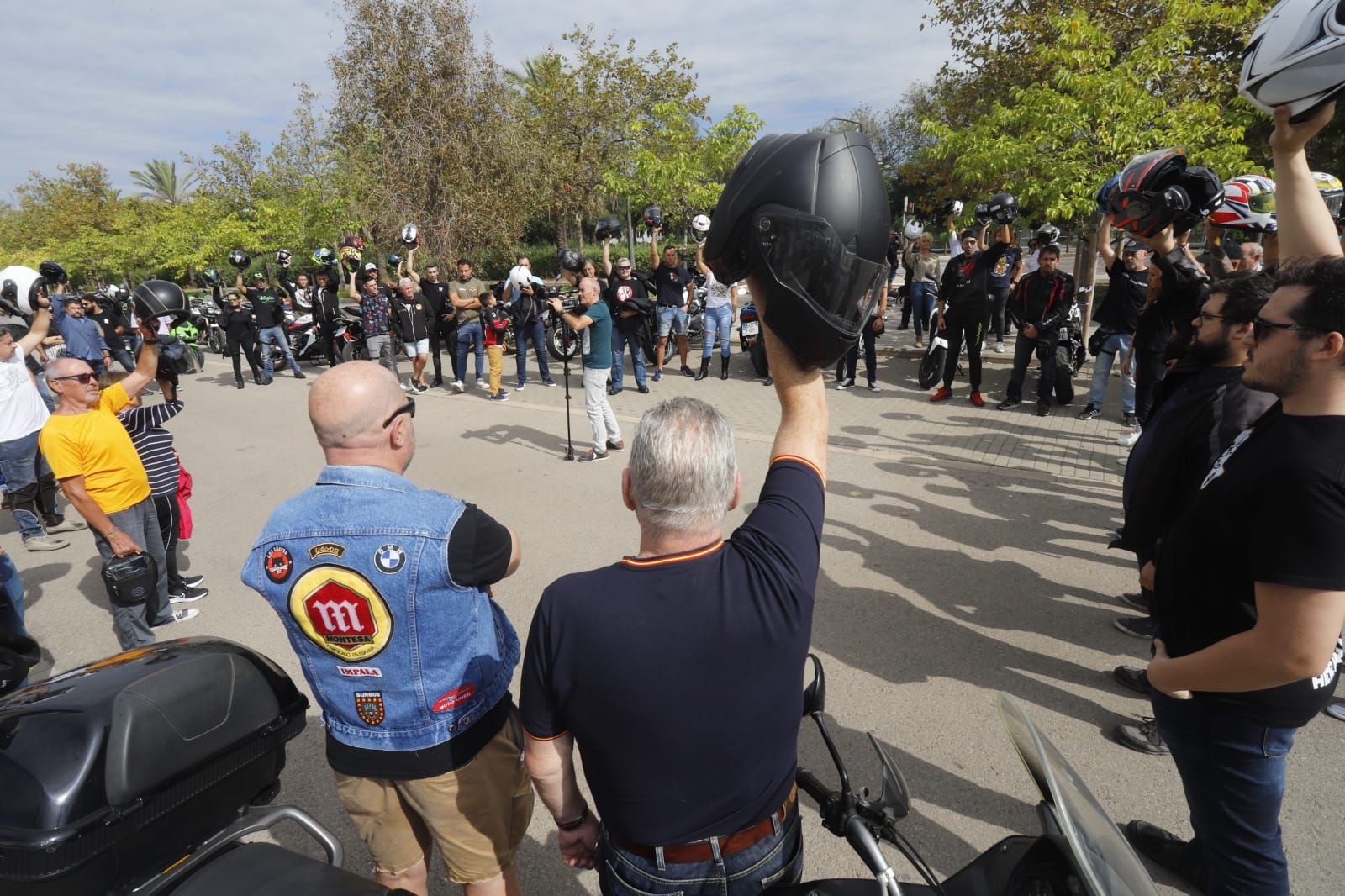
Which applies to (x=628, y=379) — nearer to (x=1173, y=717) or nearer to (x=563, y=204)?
(x=1173, y=717)

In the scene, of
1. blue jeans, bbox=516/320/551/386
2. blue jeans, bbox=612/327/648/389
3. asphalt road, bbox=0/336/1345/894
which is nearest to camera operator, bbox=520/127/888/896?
asphalt road, bbox=0/336/1345/894

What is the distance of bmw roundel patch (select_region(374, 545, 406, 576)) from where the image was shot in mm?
1740

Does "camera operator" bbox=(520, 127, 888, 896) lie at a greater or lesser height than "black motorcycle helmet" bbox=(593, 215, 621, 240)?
lesser

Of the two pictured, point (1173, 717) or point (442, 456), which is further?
point (442, 456)

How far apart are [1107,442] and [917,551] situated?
3395 mm

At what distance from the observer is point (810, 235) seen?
1.37 meters

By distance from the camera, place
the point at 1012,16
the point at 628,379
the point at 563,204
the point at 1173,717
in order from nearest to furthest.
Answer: the point at 1173,717 < the point at 628,379 < the point at 1012,16 < the point at 563,204

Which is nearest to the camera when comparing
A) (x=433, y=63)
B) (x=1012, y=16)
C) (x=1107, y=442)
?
(x=1107, y=442)

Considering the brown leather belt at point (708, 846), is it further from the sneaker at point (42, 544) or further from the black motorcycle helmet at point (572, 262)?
the black motorcycle helmet at point (572, 262)

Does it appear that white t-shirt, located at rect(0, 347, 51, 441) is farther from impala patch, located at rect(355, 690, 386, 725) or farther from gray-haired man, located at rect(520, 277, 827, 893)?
gray-haired man, located at rect(520, 277, 827, 893)

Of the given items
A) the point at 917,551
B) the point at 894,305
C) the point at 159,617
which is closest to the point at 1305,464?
the point at 917,551

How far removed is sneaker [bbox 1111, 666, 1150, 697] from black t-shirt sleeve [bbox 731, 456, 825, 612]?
→ 9.22ft

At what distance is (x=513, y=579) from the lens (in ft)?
16.4

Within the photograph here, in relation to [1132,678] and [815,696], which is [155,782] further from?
[1132,678]
